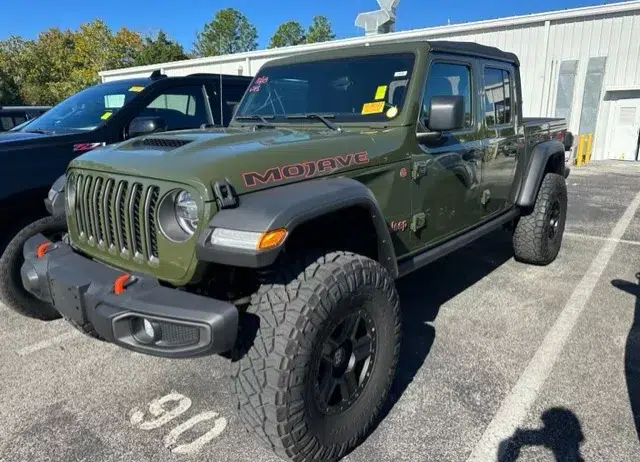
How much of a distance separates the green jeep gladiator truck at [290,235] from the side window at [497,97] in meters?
0.38

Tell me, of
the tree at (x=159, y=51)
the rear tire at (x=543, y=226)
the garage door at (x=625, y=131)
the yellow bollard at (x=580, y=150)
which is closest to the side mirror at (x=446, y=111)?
the rear tire at (x=543, y=226)

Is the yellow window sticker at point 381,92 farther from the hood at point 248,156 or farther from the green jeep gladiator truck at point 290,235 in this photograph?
the hood at point 248,156

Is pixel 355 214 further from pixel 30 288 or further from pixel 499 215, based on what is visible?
pixel 499 215

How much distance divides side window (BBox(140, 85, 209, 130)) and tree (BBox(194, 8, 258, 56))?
64.6 m

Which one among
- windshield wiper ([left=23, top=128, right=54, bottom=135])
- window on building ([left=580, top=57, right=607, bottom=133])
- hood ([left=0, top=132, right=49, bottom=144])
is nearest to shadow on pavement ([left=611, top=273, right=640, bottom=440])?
hood ([left=0, top=132, right=49, bottom=144])

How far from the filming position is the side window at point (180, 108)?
465 centimetres

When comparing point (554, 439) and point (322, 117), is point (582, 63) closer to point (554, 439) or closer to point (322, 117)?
point (322, 117)

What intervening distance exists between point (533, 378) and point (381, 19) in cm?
1742

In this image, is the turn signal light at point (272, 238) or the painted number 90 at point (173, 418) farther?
the painted number 90 at point (173, 418)

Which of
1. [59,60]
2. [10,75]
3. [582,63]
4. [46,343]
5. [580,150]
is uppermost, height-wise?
[59,60]

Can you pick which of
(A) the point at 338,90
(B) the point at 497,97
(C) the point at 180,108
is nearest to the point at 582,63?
(B) the point at 497,97

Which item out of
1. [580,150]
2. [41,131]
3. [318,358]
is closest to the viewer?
[318,358]

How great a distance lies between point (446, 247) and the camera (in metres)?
3.32

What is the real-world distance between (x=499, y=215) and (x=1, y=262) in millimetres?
3867
